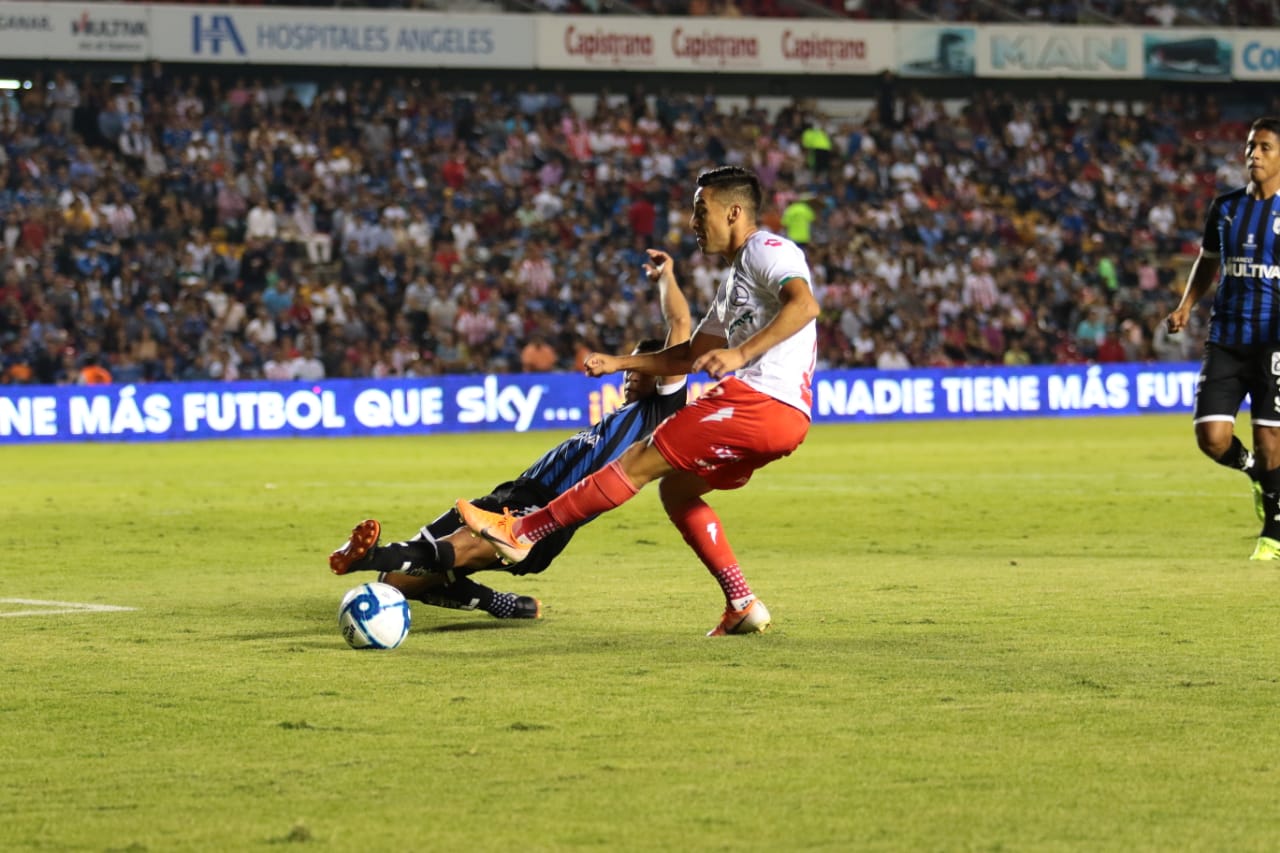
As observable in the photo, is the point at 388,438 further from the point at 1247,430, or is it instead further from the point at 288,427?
the point at 1247,430

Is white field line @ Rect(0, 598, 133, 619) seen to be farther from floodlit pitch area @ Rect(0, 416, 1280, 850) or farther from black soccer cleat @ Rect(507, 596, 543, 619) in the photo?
black soccer cleat @ Rect(507, 596, 543, 619)

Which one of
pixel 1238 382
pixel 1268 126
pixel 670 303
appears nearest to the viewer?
pixel 670 303

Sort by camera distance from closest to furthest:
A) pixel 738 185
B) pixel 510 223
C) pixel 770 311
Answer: pixel 770 311 < pixel 738 185 < pixel 510 223

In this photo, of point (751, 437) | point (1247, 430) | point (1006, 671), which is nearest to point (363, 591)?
point (751, 437)

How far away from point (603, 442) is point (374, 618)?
1.50 m

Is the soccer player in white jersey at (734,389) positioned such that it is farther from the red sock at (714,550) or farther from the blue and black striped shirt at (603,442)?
the blue and black striped shirt at (603,442)

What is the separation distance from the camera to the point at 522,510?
883 cm

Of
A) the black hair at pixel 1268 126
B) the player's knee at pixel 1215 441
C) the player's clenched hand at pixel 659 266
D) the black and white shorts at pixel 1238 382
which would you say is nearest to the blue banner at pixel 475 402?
the black and white shorts at pixel 1238 382

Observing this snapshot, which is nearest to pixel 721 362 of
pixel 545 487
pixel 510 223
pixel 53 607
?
pixel 545 487

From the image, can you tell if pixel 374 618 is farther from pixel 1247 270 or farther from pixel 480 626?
pixel 1247 270

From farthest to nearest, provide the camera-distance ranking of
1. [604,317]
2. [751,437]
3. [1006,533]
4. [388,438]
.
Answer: [604,317], [388,438], [1006,533], [751,437]

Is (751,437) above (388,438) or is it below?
above

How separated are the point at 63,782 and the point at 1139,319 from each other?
34.2 meters

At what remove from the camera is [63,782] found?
5.29 m
